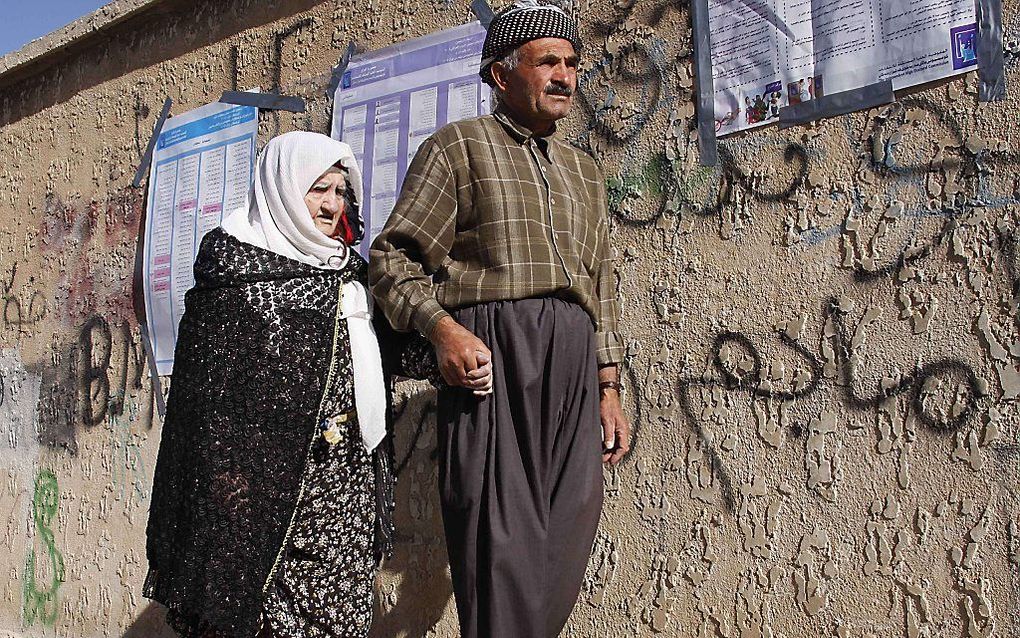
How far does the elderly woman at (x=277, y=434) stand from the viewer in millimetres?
2324

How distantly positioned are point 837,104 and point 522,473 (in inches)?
45.0

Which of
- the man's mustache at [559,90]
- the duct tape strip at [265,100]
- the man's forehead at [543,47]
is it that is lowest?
the man's mustache at [559,90]

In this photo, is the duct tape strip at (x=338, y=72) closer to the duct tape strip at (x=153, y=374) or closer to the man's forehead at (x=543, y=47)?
the duct tape strip at (x=153, y=374)

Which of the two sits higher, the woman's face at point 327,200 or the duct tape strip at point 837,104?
the duct tape strip at point 837,104

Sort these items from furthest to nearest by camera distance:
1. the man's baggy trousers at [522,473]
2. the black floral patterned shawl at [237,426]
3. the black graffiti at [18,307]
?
the black graffiti at [18,307], the black floral patterned shawl at [237,426], the man's baggy trousers at [522,473]

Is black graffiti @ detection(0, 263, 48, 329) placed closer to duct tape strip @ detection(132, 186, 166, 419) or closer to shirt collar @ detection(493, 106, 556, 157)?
duct tape strip @ detection(132, 186, 166, 419)

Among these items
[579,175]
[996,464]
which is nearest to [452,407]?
[579,175]

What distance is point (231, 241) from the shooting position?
2443mm

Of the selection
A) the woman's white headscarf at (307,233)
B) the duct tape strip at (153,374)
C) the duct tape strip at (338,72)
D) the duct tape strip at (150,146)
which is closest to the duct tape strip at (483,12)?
the duct tape strip at (338,72)

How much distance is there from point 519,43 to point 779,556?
1.32 metres

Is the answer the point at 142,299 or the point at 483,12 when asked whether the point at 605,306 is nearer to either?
the point at 483,12

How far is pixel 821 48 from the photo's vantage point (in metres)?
2.41

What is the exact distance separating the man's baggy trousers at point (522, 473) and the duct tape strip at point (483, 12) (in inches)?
47.5

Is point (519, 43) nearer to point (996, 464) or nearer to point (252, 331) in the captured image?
point (252, 331)
